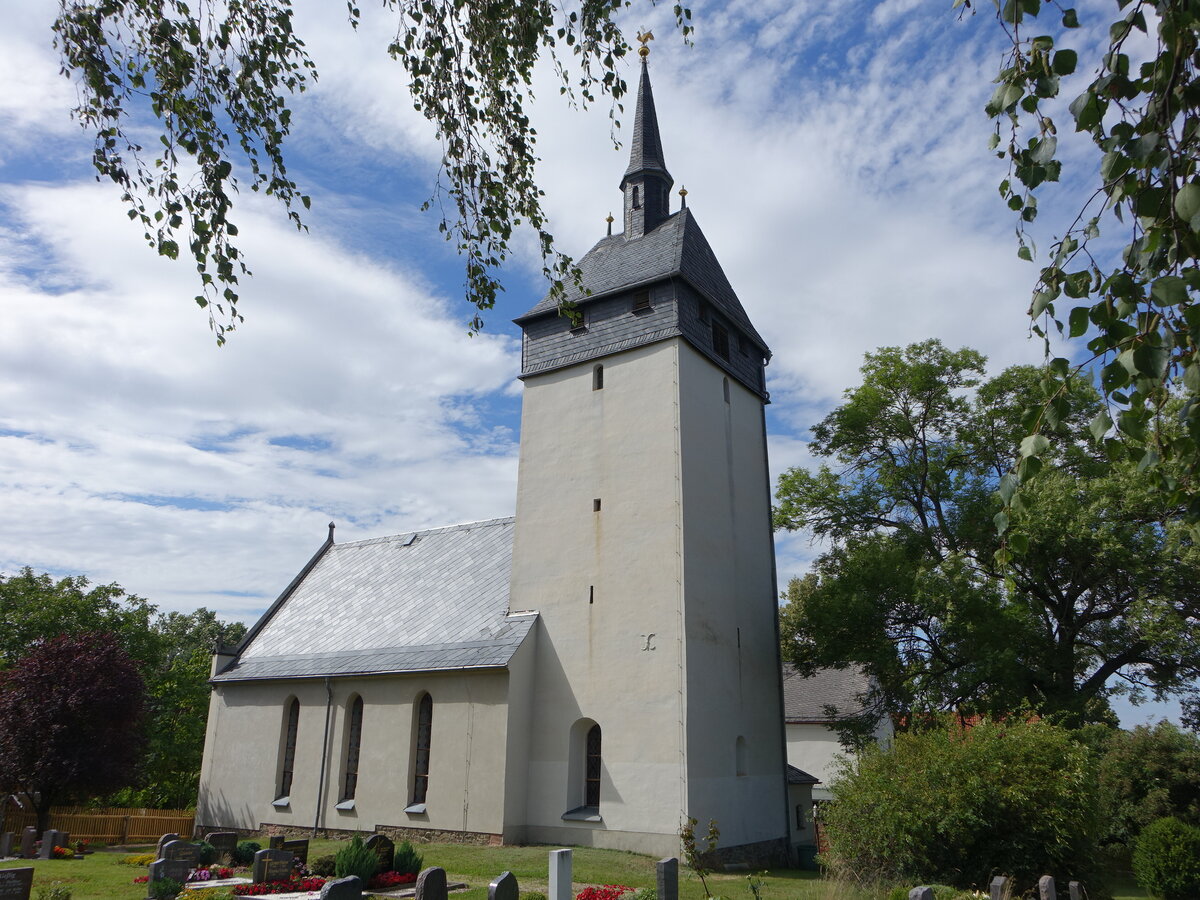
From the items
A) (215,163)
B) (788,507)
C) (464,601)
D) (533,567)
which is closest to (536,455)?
(533,567)

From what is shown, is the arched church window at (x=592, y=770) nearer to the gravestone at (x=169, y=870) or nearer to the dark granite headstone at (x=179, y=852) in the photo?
the dark granite headstone at (x=179, y=852)

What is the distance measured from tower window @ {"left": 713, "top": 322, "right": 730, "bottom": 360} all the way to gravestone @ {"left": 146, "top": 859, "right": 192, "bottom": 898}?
58.1ft

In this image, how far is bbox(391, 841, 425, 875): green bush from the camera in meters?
15.3

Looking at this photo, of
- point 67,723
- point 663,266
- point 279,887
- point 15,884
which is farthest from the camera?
point 67,723

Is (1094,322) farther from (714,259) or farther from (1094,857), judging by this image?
(714,259)

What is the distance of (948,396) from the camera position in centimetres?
2455

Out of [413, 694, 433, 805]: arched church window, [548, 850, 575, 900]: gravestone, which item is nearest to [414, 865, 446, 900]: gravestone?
[548, 850, 575, 900]: gravestone

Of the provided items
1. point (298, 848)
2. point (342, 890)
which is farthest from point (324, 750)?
point (342, 890)

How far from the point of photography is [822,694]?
35094 mm

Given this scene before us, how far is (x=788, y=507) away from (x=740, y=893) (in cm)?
1254

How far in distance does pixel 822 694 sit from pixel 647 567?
58.0ft

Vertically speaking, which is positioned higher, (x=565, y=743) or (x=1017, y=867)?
(x=565, y=743)

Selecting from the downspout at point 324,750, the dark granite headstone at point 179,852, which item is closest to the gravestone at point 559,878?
the dark granite headstone at point 179,852

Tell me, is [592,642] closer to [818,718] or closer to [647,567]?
[647,567]
